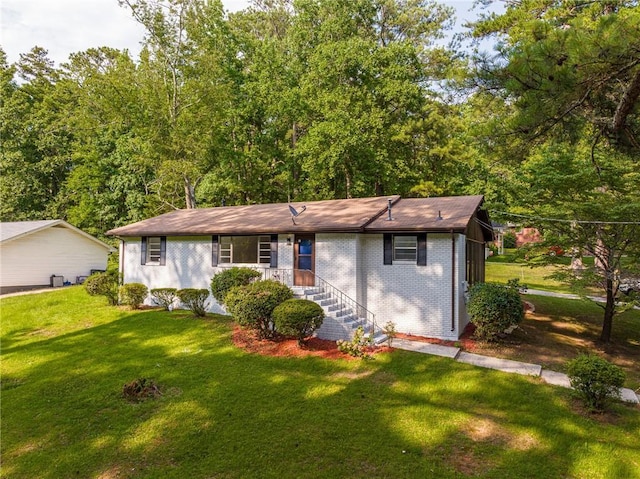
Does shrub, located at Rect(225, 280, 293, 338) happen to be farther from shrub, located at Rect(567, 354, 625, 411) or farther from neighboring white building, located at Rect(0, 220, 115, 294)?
neighboring white building, located at Rect(0, 220, 115, 294)

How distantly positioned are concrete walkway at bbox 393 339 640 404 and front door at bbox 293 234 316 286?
12.1 ft

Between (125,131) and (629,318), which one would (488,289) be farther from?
(125,131)

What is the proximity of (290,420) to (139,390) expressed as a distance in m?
3.26

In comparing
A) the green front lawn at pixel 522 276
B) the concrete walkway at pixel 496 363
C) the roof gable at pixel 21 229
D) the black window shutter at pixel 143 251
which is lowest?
the concrete walkway at pixel 496 363

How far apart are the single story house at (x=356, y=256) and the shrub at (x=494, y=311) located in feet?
2.09

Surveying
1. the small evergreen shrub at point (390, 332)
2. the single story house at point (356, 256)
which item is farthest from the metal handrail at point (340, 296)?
the small evergreen shrub at point (390, 332)

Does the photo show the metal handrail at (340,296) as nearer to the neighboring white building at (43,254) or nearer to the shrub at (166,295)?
the shrub at (166,295)

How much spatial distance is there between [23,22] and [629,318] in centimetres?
2172

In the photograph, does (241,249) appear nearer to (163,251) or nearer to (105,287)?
(163,251)

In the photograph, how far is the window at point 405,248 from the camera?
11375mm

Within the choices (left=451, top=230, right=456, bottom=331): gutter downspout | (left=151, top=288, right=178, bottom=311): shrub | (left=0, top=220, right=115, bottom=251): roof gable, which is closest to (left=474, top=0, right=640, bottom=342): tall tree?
(left=451, top=230, right=456, bottom=331): gutter downspout

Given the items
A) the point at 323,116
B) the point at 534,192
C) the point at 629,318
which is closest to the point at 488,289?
the point at 534,192

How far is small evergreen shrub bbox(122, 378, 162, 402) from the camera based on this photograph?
7.38 metres

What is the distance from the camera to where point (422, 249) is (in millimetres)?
11359
